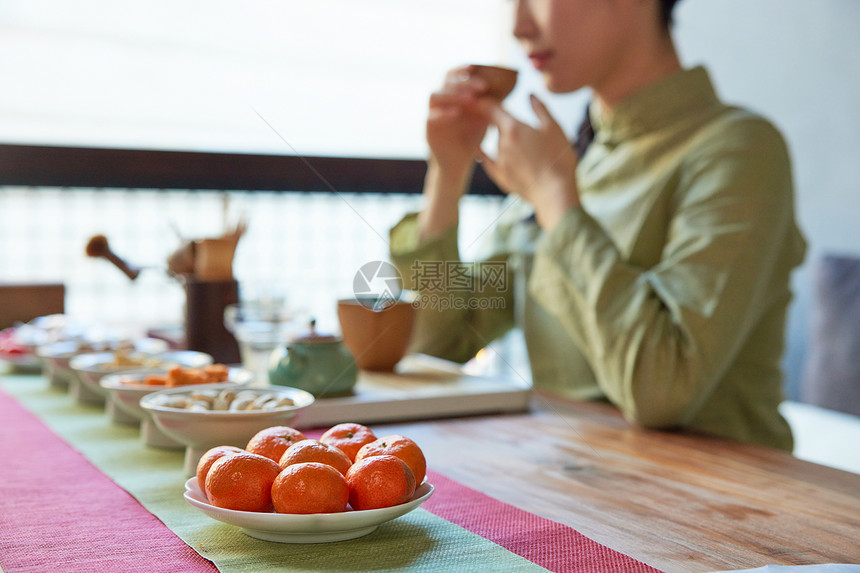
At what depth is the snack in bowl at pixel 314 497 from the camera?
0.52 meters

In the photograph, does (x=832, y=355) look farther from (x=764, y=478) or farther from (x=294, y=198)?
(x=294, y=198)

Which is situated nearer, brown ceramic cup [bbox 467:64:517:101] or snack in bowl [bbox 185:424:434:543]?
snack in bowl [bbox 185:424:434:543]

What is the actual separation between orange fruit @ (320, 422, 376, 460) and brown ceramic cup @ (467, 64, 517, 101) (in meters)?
0.62

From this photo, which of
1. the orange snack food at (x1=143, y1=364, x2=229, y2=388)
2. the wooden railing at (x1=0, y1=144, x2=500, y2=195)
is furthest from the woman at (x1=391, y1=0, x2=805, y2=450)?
the wooden railing at (x1=0, y1=144, x2=500, y2=195)

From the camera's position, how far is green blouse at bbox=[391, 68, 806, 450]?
1.01 m

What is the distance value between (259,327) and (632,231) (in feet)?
1.84

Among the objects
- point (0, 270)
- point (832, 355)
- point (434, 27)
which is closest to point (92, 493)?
point (434, 27)

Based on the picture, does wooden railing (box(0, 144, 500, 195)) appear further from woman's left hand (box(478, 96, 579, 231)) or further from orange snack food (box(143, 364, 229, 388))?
orange snack food (box(143, 364, 229, 388))

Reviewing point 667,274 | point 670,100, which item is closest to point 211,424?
point 667,274

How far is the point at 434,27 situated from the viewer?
1.64 metres

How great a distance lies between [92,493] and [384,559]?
30 centimetres

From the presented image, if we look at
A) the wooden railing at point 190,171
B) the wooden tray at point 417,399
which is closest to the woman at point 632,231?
the wooden tray at point 417,399

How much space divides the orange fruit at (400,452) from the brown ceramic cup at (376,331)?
23.3 inches

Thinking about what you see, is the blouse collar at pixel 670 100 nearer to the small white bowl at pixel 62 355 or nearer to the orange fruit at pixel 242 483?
the small white bowl at pixel 62 355
